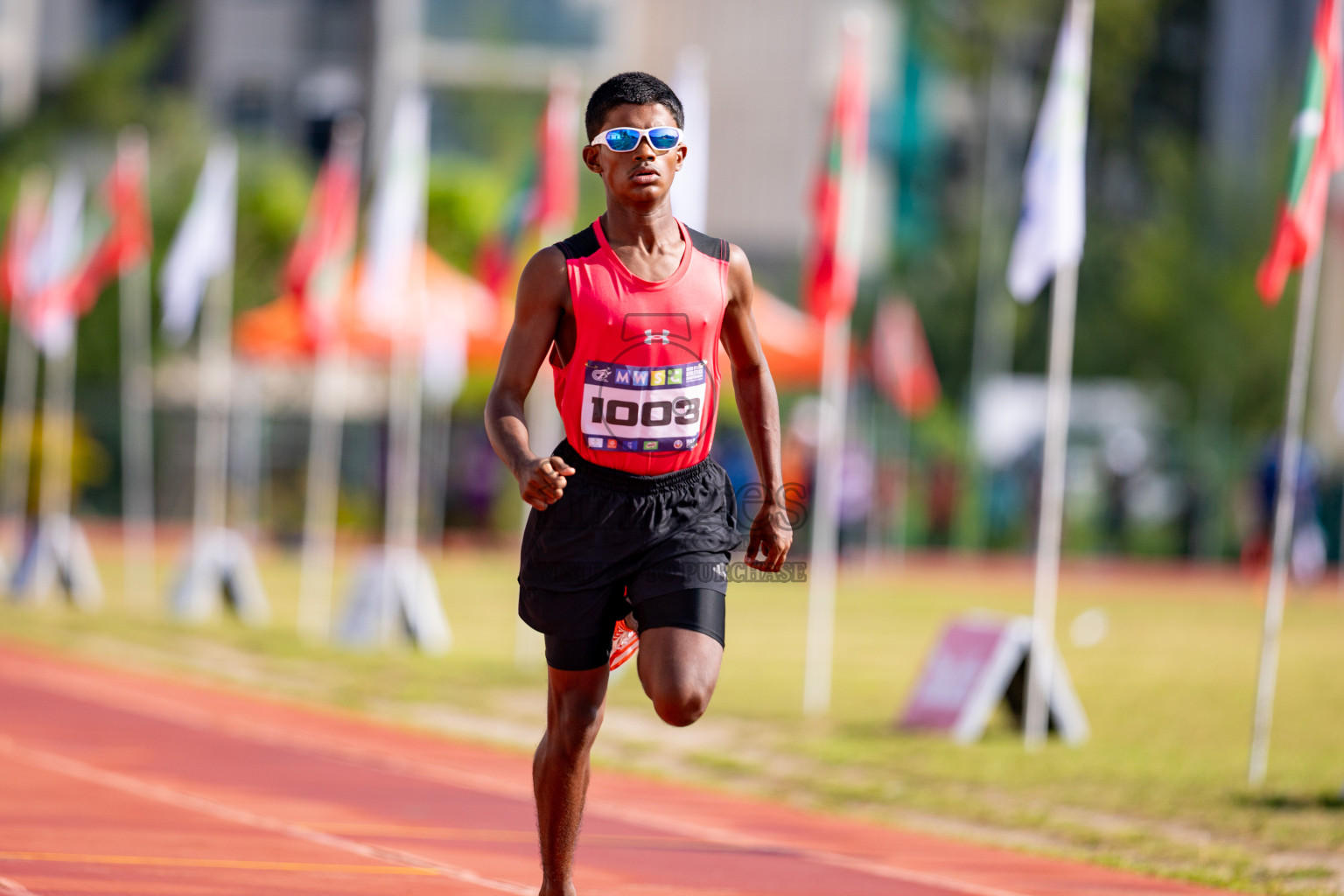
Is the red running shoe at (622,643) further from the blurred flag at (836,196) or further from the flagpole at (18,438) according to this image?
the flagpole at (18,438)

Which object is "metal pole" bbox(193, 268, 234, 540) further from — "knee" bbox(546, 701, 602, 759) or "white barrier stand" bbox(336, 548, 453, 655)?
"knee" bbox(546, 701, 602, 759)

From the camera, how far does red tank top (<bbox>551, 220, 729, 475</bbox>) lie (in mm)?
5227

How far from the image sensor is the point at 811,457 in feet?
90.8

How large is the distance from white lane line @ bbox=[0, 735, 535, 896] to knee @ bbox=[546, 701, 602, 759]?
1247mm

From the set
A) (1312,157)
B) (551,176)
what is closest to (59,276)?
(551,176)

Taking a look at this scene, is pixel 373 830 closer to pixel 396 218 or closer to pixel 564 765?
pixel 564 765

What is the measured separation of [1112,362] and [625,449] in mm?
39727

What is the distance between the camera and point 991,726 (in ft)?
39.7

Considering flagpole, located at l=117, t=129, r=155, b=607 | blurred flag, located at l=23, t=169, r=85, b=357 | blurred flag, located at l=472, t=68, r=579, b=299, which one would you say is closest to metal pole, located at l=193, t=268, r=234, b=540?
flagpole, located at l=117, t=129, r=155, b=607

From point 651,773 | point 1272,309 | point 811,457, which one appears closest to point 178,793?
point 651,773

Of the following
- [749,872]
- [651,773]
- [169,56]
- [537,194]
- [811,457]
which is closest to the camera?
[749,872]

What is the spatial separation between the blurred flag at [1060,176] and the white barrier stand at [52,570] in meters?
11.4

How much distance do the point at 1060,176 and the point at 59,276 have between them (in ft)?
42.8

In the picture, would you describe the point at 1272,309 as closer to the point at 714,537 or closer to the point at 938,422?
the point at 938,422
